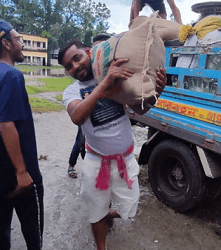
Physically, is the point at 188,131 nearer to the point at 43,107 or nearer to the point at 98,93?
the point at 98,93

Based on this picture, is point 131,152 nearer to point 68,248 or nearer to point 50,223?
point 68,248

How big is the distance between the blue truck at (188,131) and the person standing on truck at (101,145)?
2.98 ft

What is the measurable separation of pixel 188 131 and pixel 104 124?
1196 millimetres

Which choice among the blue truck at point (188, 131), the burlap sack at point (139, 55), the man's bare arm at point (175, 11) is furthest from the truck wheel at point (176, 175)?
the man's bare arm at point (175, 11)

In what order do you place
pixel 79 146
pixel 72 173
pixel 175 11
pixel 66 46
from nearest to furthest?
pixel 66 46
pixel 79 146
pixel 72 173
pixel 175 11

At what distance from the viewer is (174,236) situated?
104 inches

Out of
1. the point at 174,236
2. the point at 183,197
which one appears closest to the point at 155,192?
the point at 183,197

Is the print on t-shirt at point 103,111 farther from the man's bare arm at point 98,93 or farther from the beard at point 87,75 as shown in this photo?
the man's bare arm at point 98,93

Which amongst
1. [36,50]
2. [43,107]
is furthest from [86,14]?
[43,107]

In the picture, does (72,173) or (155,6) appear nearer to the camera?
(72,173)

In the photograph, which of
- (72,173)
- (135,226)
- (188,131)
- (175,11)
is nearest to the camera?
(188,131)

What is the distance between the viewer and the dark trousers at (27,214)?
1.75 meters

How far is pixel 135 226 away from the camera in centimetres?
279

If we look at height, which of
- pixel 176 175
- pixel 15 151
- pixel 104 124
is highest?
pixel 104 124
